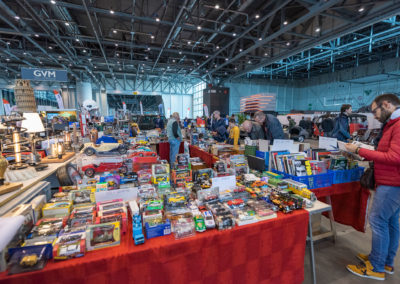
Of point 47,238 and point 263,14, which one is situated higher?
point 263,14

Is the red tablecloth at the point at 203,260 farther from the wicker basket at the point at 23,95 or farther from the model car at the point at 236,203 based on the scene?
the wicker basket at the point at 23,95

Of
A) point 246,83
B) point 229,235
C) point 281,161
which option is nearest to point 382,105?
point 281,161

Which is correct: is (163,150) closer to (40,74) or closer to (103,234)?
(40,74)

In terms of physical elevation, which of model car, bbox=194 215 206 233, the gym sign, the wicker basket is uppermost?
the gym sign

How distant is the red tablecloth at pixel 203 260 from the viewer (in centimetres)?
108

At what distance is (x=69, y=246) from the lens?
1103mm

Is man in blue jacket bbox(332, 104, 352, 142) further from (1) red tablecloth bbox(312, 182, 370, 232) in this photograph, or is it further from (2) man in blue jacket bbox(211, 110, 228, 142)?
(2) man in blue jacket bbox(211, 110, 228, 142)

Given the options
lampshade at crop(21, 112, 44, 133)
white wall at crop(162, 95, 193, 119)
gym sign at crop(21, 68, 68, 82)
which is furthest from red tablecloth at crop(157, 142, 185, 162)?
white wall at crop(162, 95, 193, 119)

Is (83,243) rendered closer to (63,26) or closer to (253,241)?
(253,241)

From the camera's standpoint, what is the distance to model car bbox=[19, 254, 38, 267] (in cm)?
99

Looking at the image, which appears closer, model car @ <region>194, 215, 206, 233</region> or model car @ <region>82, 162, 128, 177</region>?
model car @ <region>194, 215, 206, 233</region>

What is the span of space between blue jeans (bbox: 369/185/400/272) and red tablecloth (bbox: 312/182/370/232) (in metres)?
0.52

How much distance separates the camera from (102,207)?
147 centimetres

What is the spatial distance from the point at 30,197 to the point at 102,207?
37.8 inches
